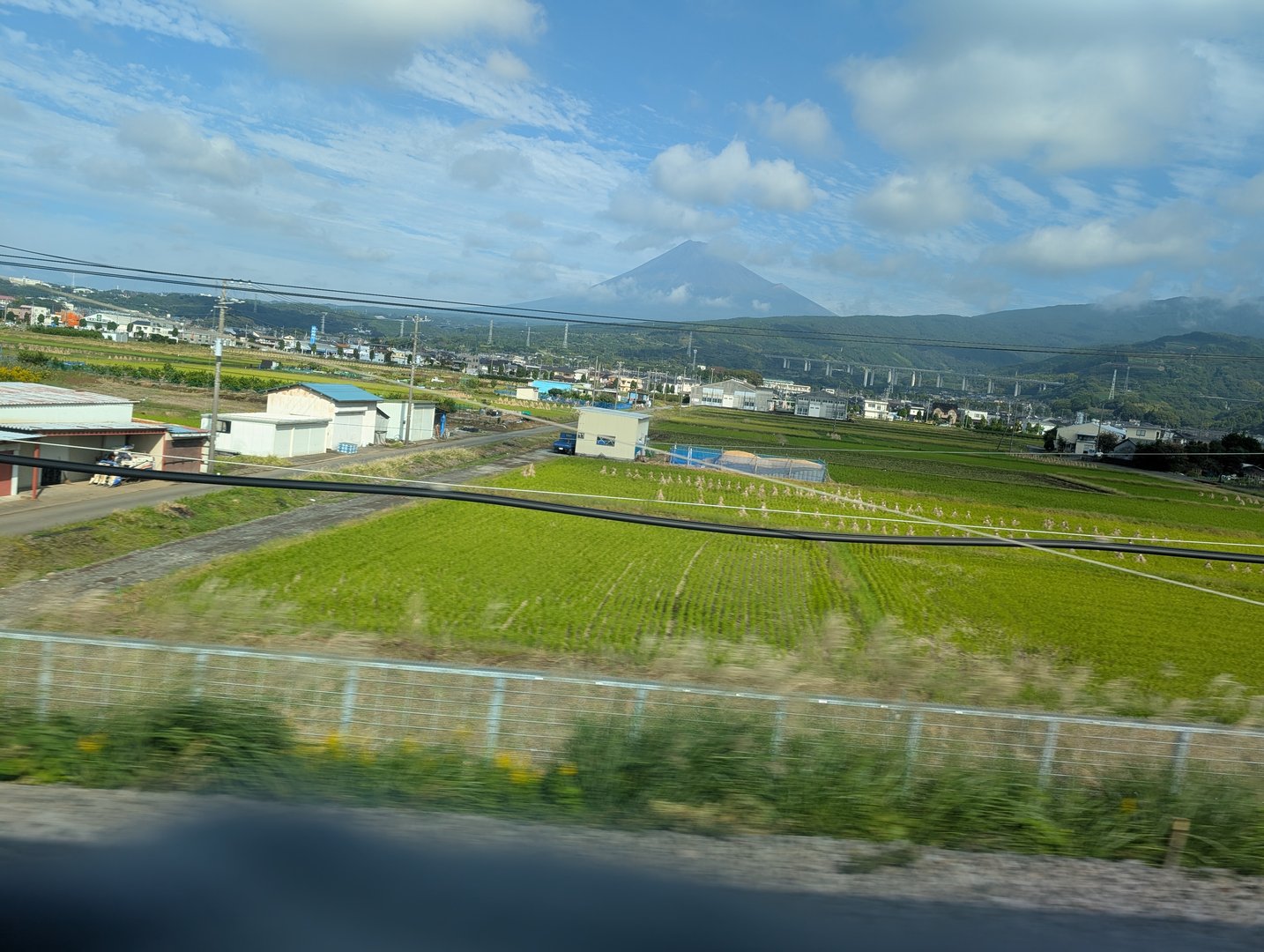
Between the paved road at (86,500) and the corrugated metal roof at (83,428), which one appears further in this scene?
the paved road at (86,500)

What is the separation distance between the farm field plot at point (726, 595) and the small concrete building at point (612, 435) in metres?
2.29

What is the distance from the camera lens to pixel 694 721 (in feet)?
8.93

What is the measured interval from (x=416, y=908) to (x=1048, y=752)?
86.1 inches

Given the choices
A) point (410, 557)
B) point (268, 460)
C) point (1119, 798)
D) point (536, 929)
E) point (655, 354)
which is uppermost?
point (655, 354)

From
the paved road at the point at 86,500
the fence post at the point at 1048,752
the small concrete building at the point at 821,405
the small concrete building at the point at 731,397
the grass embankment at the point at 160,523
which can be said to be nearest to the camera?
the fence post at the point at 1048,752

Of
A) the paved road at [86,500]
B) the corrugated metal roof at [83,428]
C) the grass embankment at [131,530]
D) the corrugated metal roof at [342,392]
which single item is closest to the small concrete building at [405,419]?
the corrugated metal roof at [342,392]

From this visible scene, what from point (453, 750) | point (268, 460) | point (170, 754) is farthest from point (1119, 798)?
point (268, 460)

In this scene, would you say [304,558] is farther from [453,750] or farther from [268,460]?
[453,750]

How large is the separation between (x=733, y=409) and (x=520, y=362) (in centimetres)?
991

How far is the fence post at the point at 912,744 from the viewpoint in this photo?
103 inches

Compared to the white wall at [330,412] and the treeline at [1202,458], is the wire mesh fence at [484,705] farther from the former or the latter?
the treeline at [1202,458]

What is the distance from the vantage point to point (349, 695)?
2.75m

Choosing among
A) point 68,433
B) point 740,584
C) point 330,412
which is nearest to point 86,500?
point 68,433

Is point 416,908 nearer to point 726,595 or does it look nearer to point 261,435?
point 726,595
